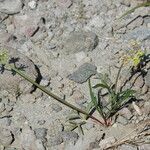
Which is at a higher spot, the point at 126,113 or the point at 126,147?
the point at 126,113

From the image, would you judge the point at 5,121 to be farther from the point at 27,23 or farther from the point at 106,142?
the point at 27,23

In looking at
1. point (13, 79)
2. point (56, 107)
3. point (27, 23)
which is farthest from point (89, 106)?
point (27, 23)

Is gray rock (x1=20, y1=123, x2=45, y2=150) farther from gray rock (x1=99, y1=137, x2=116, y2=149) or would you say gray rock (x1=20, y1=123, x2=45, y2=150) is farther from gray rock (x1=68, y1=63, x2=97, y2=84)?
gray rock (x1=68, y1=63, x2=97, y2=84)

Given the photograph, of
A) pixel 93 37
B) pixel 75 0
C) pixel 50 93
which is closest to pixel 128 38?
pixel 93 37

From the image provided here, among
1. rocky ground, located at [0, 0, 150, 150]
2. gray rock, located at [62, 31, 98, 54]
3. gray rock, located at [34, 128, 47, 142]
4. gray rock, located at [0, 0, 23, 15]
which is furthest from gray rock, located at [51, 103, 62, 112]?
gray rock, located at [0, 0, 23, 15]

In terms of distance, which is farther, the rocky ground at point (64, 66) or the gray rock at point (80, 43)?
the gray rock at point (80, 43)

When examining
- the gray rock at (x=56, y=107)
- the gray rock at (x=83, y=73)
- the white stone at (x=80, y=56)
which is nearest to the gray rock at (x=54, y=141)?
the gray rock at (x=56, y=107)

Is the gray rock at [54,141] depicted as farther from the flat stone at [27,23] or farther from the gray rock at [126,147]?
the flat stone at [27,23]
